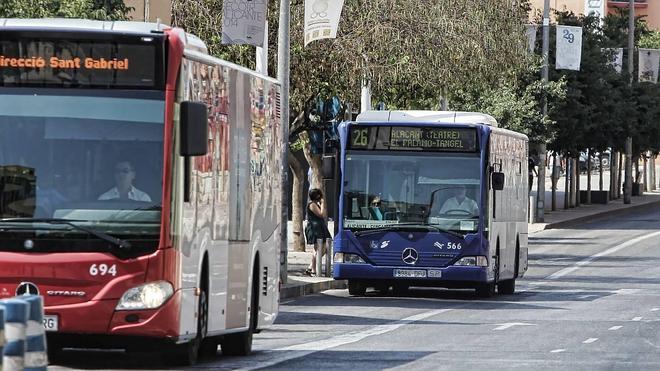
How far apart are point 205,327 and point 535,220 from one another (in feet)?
159

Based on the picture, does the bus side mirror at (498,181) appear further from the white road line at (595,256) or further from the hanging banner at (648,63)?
the hanging banner at (648,63)

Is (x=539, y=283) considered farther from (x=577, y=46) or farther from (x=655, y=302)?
(x=577, y=46)

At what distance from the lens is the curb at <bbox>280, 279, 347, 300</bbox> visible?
28.6 meters

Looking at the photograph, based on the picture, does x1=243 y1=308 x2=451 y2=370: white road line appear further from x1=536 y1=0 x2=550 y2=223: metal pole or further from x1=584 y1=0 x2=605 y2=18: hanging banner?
x1=584 y1=0 x2=605 y2=18: hanging banner

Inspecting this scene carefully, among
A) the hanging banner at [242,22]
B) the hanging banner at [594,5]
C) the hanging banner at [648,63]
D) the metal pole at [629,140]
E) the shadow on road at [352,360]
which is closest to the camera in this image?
the shadow on road at [352,360]

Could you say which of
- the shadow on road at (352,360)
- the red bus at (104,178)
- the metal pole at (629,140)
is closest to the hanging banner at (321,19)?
the shadow on road at (352,360)

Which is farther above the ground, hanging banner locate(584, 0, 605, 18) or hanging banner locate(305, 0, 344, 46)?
hanging banner locate(584, 0, 605, 18)

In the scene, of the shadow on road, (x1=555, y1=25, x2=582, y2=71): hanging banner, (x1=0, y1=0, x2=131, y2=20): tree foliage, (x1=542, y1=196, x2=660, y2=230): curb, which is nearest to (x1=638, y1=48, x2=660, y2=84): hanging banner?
(x1=542, y1=196, x2=660, y2=230): curb

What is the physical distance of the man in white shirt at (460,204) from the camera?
1107 inches

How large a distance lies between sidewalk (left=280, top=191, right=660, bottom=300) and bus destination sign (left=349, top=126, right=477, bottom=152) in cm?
268

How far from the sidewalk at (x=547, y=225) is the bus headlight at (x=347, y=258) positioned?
1.00 metres

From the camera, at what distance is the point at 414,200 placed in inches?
1101

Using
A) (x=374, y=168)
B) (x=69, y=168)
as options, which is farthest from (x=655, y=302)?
(x=69, y=168)

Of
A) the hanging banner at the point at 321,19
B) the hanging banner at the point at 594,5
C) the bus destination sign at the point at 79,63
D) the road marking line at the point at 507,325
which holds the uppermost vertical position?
the hanging banner at the point at 594,5
